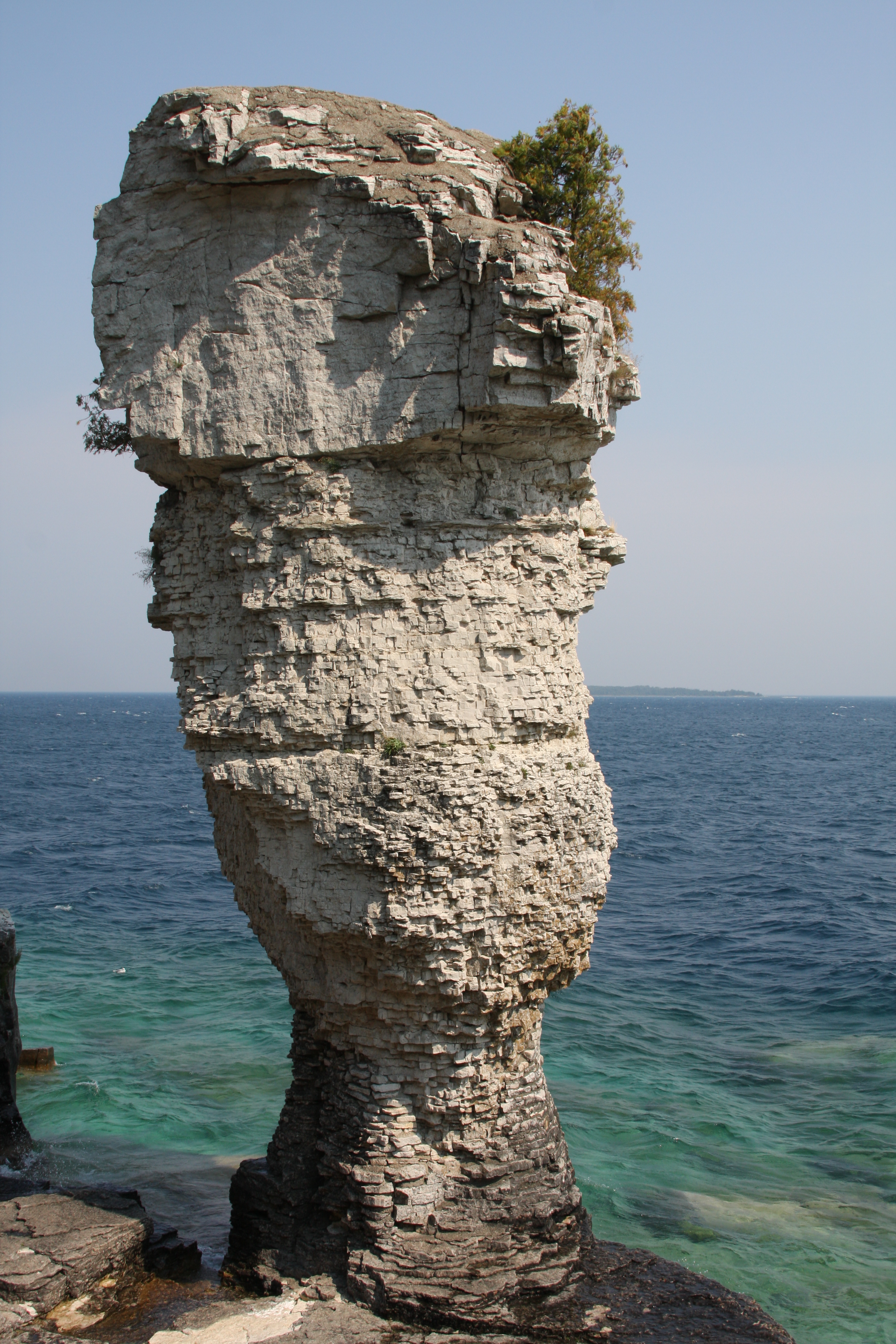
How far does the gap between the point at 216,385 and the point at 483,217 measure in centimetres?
319

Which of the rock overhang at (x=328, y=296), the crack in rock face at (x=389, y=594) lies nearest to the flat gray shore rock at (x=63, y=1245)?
the crack in rock face at (x=389, y=594)

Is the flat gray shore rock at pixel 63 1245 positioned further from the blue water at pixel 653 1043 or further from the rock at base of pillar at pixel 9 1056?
the rock at base of pillar at pixel 9 1056

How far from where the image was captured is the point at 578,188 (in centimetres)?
1136

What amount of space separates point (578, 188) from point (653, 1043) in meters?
16.8

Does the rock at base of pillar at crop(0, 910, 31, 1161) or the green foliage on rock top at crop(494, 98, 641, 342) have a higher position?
the green foliage on rock top at crop(494, 98, 641, 342)

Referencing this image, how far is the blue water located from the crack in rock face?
172 inches

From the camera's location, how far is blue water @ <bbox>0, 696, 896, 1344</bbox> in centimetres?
1443

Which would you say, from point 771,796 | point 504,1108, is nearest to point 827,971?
point 504,1108

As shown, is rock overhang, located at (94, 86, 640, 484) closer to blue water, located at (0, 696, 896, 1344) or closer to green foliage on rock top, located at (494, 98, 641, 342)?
green foliage on rock top, located at (494, 98, 641, 342)

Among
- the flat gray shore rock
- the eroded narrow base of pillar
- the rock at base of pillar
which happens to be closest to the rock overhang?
the eroded narrow base of pillar

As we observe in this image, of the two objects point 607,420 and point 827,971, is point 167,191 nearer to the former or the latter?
point 607,420

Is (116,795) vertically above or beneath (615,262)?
beneath

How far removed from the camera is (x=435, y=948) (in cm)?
1016

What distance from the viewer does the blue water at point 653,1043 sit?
47.3ft
